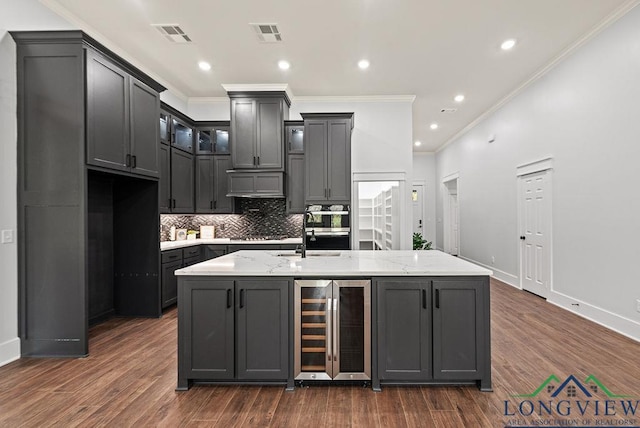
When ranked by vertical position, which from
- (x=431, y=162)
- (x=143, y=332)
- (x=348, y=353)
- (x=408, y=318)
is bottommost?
(x=143, y=332)

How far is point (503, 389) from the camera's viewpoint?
2248 millimetres

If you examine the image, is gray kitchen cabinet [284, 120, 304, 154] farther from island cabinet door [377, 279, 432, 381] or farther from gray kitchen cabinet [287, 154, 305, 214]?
island cabinet door [377, 279, 432, 381]

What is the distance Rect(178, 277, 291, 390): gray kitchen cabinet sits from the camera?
225 centimetres

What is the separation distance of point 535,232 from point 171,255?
544 centimetres

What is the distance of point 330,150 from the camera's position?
494 centimetres

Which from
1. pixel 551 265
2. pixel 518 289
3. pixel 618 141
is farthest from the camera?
pixel 518 289

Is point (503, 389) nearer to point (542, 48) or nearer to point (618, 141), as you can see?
point (618, 141)

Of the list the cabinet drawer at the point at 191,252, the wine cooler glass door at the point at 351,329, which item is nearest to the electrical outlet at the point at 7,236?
the cabinet drawer at the point at 191,252

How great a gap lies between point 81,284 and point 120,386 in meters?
1.05

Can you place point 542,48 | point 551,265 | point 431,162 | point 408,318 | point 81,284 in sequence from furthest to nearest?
point 431,162 < point 551,265 < point 542,48 < point 81,284 < point 408,318

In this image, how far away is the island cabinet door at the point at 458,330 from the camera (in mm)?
2197

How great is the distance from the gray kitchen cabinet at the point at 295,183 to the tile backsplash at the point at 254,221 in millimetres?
339

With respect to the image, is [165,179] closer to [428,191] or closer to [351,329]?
[351,329]

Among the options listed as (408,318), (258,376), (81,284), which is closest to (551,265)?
(408,318)
